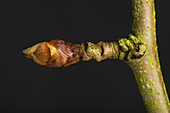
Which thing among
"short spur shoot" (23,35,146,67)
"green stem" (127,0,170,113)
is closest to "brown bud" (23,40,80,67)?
"short spur shoot" (23,35,146,67)

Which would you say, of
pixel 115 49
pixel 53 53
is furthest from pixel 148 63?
pixel 53 53

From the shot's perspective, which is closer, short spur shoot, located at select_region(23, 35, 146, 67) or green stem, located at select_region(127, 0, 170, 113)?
short spur shoot, located at select_region(23, 35, 146, 67)

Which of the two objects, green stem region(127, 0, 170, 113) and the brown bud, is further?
green stem region(127, 0, 170, 113)

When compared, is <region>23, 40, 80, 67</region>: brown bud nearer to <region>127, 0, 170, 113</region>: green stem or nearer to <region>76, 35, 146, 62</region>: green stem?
<region>76, 35, 146, 62</region>: green stem

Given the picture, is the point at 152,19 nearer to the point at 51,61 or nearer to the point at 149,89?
the point at 149,89

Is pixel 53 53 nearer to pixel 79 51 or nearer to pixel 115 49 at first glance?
pixel 79 51

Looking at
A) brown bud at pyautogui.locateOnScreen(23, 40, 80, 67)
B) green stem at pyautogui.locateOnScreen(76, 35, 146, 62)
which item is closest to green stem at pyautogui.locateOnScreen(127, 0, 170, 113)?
green stem at pyautogui.locateOnScreen(76, 35, 146, 62)

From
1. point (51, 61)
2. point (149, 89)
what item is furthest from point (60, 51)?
point (149, 89)

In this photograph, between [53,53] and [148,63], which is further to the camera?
[148,63]

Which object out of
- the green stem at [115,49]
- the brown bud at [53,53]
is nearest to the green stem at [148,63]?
the green stem at [115,49]
